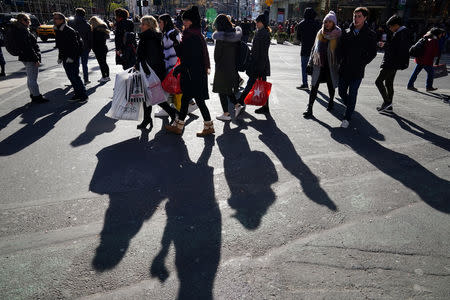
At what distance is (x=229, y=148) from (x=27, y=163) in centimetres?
275

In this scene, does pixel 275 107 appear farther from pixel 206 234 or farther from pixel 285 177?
pixel 206 234

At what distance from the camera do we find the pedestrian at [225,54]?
205 inches

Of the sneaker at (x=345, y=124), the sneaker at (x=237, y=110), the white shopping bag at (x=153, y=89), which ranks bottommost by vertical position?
the sneaker at (x=345, y=124)

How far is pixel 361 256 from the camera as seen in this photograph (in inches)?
99.0

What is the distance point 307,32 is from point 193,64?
4653 millimetres

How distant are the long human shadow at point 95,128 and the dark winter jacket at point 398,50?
18.4ft

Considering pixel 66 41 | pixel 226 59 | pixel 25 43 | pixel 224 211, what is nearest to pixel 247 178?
pixel 224 211

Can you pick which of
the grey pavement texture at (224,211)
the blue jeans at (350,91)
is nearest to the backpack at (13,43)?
the grey pavement texture at (224,211)

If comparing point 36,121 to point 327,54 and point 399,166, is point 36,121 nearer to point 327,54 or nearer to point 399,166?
point 327,54

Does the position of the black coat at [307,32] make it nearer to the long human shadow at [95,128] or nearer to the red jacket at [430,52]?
the red jacket at [430,52]

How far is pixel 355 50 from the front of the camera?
5285mm

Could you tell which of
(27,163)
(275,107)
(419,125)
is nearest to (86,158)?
(27,163)

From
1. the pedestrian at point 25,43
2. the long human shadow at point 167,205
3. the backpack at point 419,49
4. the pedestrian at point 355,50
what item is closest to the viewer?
the long human shadow at point 167,205

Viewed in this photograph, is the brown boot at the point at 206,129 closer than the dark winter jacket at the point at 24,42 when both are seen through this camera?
Yes
